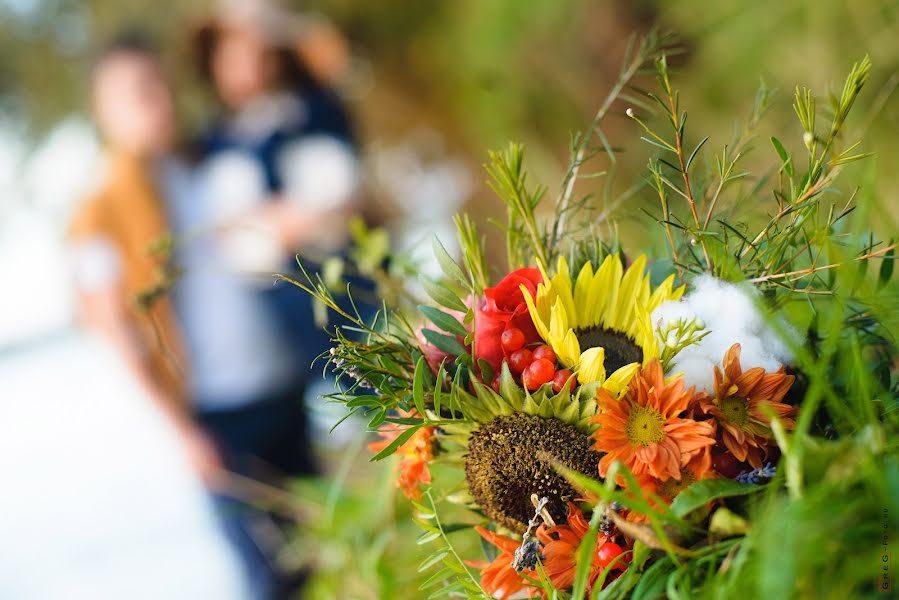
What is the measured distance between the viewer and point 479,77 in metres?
0.50

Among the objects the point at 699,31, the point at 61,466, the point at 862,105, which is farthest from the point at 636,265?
the point at 61,466

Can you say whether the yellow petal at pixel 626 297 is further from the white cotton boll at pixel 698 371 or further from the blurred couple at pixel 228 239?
the blurred couple at pixel 228 239

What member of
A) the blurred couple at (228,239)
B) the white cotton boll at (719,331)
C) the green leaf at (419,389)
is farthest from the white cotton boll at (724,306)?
the blurred couple at (228,239)

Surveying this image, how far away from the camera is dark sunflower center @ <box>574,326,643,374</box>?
0.87 ft

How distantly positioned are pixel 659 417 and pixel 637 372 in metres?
0.02

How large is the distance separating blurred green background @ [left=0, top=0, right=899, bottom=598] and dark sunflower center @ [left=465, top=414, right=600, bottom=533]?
0.13 meters

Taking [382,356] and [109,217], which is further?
[109,217]

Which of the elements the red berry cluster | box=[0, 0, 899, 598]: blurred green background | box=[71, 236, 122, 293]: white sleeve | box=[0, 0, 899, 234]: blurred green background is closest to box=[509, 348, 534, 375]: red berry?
the red berry cluster

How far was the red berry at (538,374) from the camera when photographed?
0.25 m

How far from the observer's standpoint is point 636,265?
27 centimetres

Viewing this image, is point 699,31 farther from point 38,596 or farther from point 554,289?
point 38,596

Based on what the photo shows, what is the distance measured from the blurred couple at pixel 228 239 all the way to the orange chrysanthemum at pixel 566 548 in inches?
32.1

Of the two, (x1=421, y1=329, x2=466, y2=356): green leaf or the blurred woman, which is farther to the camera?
the blurred woman

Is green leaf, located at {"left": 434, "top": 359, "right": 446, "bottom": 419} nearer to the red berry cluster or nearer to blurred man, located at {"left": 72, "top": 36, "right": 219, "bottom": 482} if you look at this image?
the red berry cluster
